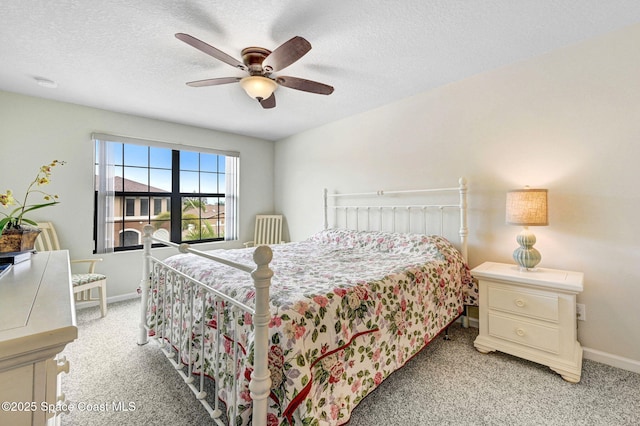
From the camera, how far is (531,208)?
78.8 inches

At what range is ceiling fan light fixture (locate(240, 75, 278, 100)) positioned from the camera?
Answer: 1.98m

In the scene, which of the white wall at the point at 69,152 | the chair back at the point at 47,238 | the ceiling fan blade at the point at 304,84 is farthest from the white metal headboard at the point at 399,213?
the chair back at the point at 47,238

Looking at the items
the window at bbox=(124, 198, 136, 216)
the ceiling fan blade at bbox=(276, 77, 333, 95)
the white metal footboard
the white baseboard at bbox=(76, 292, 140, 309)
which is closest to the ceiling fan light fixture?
the ceiling fan blade at bbox=(276, 77, 333, 95)

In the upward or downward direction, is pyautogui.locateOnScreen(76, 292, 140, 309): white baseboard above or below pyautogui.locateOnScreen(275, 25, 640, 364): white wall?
below

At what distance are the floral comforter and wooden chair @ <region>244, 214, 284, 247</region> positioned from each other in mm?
2107

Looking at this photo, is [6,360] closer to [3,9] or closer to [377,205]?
[3,9]

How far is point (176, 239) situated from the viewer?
12.8 ft

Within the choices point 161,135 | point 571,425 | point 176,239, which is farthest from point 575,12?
point 176,239

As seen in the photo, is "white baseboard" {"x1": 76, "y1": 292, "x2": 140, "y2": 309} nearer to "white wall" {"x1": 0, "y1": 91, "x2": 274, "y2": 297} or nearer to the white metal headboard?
"white wall" {"x1": 0, "y1": 91, "x2": 274, "y2": 297}

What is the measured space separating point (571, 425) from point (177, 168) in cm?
445

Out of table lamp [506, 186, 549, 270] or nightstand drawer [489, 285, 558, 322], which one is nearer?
nightstand drawer [489, 285, 558, 322]

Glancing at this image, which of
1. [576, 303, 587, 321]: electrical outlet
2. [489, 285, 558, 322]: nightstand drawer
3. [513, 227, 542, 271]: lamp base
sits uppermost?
[513, 227, 542, 271]: lamp base

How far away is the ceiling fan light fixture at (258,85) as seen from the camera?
1976 mm

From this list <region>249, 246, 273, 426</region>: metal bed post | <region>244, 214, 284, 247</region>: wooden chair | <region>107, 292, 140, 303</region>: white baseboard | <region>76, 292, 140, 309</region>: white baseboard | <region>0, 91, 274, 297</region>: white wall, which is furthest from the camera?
<region>244, 214, 284, 247</region>: wooden chair
